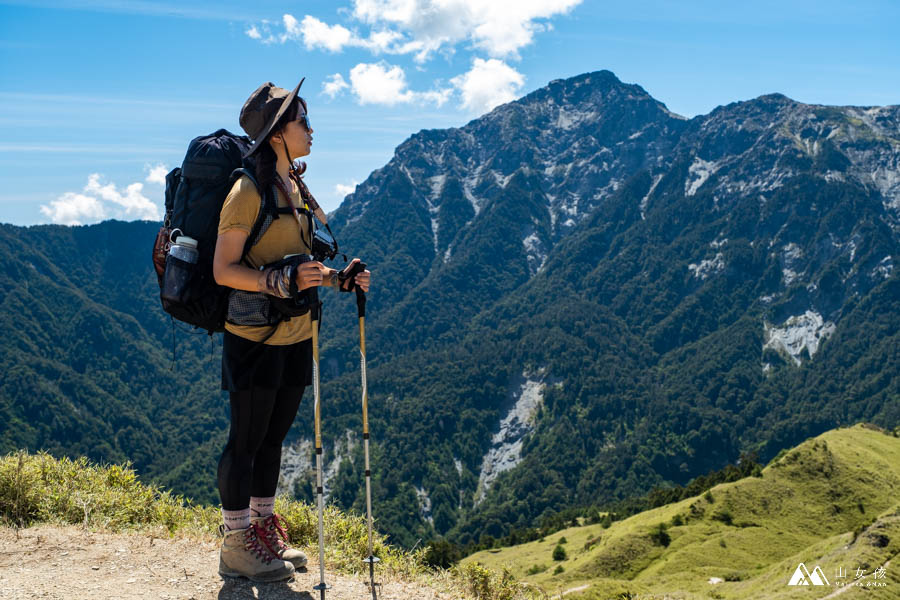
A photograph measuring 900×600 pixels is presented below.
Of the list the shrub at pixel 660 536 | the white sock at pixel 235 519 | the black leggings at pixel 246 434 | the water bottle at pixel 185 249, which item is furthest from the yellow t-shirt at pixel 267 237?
the shrub at pixel 660 536

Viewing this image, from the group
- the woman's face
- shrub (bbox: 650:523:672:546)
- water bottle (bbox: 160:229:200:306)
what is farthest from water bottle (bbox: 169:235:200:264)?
shrub (bbox: 650:523:672:546)

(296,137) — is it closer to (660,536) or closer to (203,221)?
(203,221)

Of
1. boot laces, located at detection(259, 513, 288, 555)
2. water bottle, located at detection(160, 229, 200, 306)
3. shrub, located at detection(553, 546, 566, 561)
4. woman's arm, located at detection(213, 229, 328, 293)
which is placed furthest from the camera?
shrub, located at detection(553, 546, 566, 561)

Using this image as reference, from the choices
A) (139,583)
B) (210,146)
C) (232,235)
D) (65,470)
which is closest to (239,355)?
(232,235)

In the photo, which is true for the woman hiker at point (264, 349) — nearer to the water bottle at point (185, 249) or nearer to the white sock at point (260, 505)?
the white sock at point (260, 505)

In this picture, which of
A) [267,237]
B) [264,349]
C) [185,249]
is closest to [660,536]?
[264,349]

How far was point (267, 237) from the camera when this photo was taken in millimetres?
5230

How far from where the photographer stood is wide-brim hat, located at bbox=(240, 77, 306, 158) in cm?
533

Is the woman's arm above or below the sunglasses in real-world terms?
below

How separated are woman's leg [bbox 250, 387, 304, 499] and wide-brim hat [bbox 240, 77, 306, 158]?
7.18 feet

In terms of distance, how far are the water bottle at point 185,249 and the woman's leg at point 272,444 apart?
4.66 feet

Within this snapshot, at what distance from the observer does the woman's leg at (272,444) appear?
566cm

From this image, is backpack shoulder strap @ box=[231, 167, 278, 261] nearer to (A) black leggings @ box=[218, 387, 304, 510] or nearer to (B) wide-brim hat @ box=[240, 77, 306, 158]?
(B) wide-brim hat @ box=[240, 77, 306, 158]

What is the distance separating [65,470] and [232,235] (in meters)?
5.49
